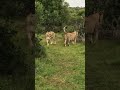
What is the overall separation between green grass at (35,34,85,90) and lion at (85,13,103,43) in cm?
54

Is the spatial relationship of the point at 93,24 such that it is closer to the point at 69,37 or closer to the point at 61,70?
the point at 69,37

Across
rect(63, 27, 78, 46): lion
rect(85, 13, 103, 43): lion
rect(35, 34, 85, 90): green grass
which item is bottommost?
rect(35, 34, 85, 90): green grass

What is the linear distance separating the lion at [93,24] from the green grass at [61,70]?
1.78 feet

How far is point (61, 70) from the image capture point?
6.37 m

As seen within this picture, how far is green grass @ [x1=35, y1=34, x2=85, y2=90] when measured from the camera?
17.6 ft

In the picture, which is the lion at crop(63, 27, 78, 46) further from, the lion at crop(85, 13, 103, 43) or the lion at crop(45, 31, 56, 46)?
the lion at crop(85, 13, 103, 43)

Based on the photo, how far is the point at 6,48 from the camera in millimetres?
5582

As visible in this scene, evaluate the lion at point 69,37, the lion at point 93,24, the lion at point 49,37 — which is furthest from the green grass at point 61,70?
the lion at point 69,37

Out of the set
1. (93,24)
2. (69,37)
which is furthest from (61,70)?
(69,37)

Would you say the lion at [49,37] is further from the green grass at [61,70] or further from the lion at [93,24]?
the lion at [93,24]

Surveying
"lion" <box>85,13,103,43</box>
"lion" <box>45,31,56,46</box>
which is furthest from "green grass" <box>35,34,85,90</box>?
"lion" <box>45,31,56,46</box>

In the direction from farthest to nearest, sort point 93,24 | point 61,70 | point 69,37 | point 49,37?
point 69,37 < point 49,37 < point 93,24 < point 61,70

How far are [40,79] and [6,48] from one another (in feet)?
2.60

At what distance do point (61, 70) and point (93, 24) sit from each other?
271cm
